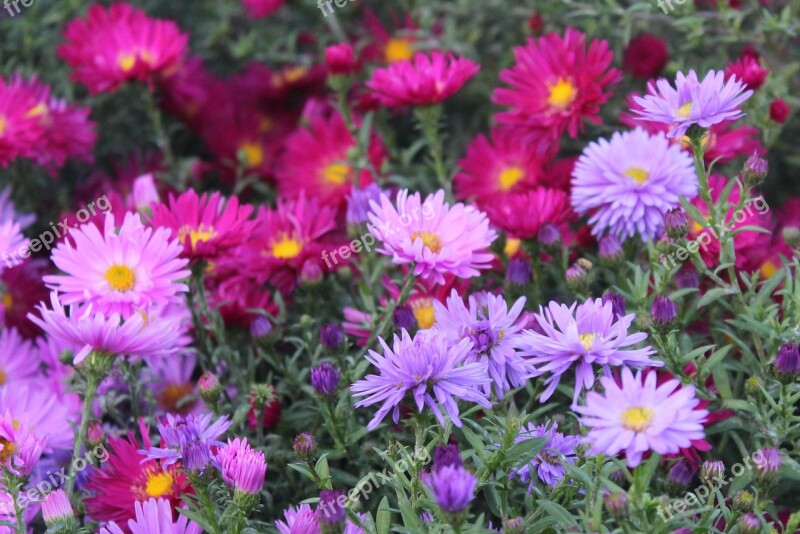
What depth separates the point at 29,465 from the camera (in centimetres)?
130

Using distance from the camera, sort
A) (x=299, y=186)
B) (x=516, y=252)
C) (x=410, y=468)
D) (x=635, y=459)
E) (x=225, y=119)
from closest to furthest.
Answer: (x=635, y=459) → (x=410, y=468) → (x=516, y=252) → (x=299, y=186) → (x=225, y=119)

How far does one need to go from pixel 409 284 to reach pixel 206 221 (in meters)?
0.42

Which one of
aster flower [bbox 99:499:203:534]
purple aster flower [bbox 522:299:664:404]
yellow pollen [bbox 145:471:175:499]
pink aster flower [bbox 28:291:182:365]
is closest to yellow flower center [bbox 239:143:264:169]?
pink aster flower [bbox 28:291:182:365]

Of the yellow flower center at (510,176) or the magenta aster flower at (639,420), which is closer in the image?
the magenta aster flower at (639,420)

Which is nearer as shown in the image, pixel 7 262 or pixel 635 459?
pixel 635 459

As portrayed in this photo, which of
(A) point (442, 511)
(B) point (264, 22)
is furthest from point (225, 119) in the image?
(A) point (442, 511)

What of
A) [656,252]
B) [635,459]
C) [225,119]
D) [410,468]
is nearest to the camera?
[635,459]

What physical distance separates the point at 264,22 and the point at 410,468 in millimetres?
1756

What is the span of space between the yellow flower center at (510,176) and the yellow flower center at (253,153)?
0.66m

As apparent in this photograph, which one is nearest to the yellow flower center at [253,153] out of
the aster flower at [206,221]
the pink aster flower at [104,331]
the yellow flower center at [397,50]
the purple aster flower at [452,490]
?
the yellow flower center at [397,50]

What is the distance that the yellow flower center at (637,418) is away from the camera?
1030 millimetres

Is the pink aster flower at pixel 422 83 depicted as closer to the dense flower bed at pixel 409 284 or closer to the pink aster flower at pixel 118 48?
the dense flower bed at pixel 409 284

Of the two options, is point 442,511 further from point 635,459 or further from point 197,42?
point 197,42

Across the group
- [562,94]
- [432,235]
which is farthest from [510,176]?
[432,235]
